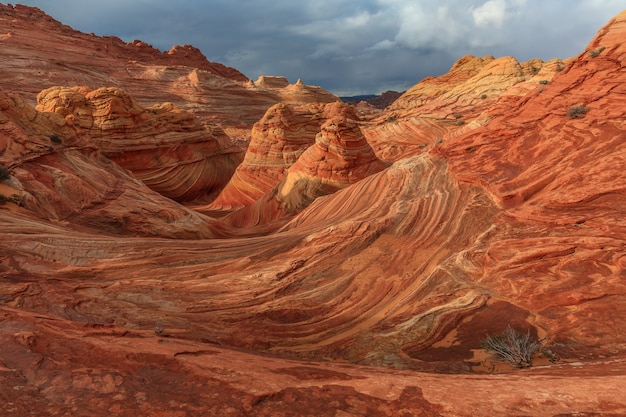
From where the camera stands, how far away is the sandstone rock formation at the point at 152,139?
84.7ft

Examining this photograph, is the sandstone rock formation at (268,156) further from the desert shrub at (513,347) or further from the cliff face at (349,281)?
the desert shrub at (513,347)

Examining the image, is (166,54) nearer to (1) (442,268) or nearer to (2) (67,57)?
(2) (67,57)

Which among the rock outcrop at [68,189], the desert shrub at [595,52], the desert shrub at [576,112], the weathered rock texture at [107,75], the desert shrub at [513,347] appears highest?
the weathered rock texture at [107,75]

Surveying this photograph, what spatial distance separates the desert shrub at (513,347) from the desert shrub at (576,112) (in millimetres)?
7491

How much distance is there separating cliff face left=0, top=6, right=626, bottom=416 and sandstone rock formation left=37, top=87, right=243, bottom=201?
10.1 metres

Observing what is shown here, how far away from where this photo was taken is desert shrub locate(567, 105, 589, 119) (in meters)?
11.0

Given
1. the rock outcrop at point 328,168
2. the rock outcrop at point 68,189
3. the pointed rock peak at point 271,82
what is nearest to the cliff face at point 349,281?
the rock outcrop at point 68,189

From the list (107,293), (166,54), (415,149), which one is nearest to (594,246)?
(107,293)

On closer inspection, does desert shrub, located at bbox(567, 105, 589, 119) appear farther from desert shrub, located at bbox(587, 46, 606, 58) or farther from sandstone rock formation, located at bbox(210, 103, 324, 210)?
sandstone rock formation, located at bbox(210, 103, 324, 210)

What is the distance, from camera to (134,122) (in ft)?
91.1

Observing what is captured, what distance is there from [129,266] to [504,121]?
39.4 feet

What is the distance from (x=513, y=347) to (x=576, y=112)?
8.31 m

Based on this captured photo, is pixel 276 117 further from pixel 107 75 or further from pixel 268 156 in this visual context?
pixel 107 75

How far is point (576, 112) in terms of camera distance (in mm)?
11102
